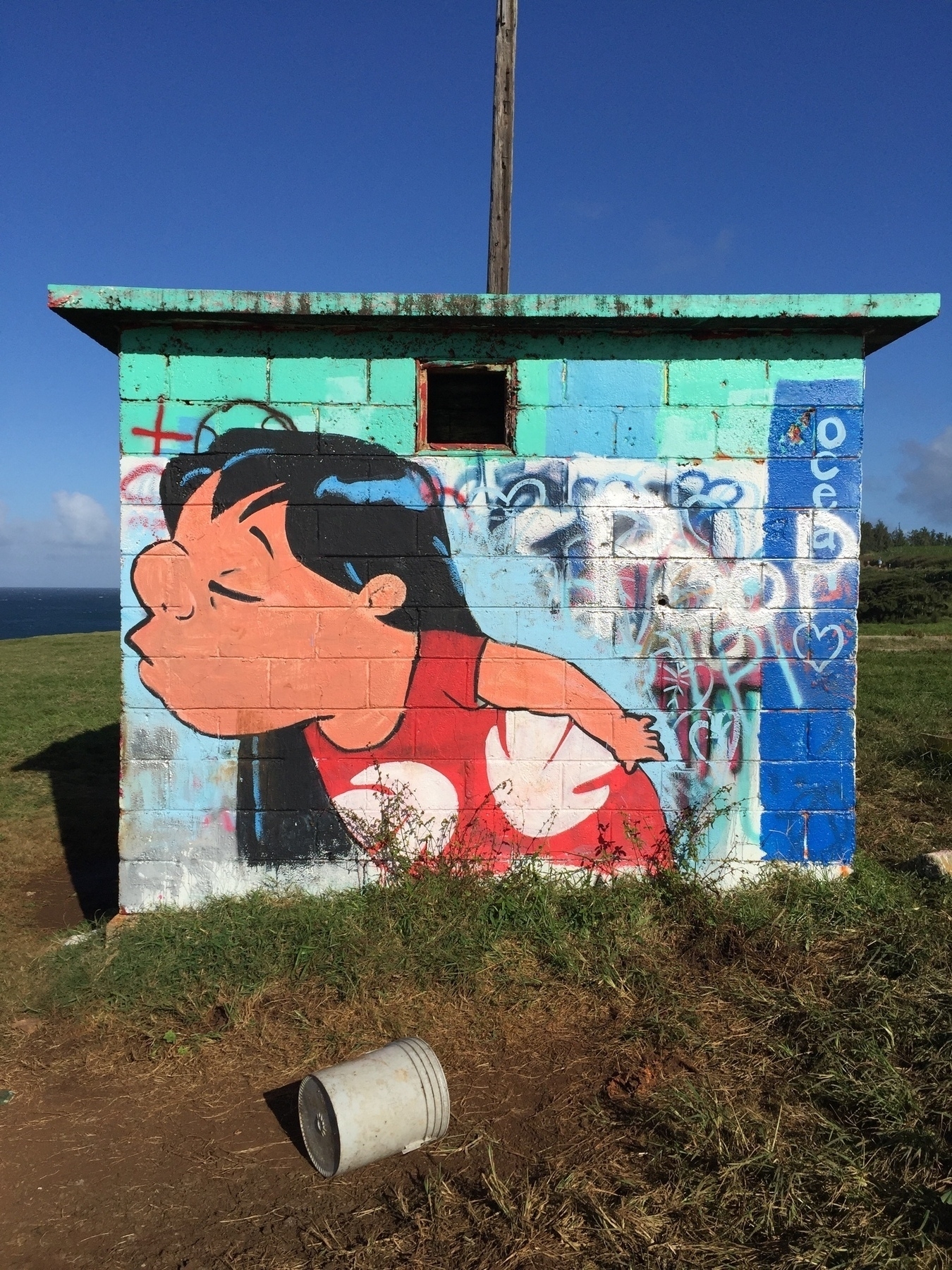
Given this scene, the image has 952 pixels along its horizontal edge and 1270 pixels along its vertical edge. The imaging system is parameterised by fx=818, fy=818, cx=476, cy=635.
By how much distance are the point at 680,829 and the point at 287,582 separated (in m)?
2.63

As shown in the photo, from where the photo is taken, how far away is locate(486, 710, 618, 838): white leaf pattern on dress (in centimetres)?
461

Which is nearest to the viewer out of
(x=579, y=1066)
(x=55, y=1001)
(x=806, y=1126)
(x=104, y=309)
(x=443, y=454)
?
(x=806, y=1126)

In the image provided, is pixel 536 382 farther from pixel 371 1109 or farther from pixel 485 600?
pixel 371 1109

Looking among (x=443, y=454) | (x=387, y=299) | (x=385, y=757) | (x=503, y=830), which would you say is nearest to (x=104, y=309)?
(x=387, y=299)

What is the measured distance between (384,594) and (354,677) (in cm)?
49

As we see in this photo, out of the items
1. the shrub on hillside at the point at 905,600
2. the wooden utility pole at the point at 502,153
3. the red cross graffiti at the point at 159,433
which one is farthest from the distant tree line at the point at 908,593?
the red cross graffiti at the point at 159,433

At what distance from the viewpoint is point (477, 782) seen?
4625mm

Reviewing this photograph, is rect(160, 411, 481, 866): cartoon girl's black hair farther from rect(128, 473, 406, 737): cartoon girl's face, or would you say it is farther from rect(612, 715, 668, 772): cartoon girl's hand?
rect(612, 715, 668, 772): cartoon girl's hand

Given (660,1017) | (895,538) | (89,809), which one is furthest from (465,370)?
(895,538)

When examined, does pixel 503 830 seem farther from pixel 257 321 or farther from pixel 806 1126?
pixel 257 321

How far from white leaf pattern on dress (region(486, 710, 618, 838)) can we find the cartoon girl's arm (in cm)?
6

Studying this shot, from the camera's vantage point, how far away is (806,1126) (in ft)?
9.77

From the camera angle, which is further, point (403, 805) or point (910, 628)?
point (910, 628)

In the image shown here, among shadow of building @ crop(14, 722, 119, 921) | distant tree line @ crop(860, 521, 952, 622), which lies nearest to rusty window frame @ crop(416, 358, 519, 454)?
shadow of building @ crop(14, 722, 119, 921)
